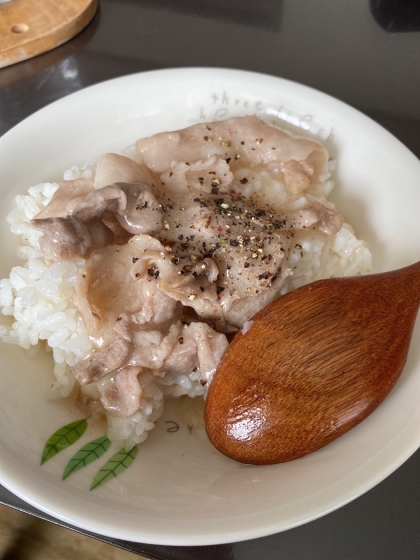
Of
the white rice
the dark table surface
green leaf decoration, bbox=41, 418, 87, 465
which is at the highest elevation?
the dark table surface

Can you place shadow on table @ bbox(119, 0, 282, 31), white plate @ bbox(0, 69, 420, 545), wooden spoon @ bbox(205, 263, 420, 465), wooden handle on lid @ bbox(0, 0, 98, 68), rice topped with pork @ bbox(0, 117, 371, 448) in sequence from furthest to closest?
shadow on table @ bbox(119, 0, 282, 31)
wooden handle on lid @ bbox(0, 0, 98, 68)
rice topped with pork @ bbox(0, 117, 371, 448)
wooden spoon @ bbox(205, 263, 420, 465)
white plate @ bbox(0, 69, 420, 545)

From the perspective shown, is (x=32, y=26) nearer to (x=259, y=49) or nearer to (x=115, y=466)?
(x=259, y=49)

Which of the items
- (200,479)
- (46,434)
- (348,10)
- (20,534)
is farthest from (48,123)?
(348,10)

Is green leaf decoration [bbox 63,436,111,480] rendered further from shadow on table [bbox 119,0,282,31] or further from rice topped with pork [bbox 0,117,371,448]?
shadow on table [bbox 119,0,282,31]

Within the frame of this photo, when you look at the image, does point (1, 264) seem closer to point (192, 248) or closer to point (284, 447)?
point (192, 248)

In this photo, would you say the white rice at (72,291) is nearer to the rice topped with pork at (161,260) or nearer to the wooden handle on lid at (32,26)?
the rice topped with pork at (161,260)

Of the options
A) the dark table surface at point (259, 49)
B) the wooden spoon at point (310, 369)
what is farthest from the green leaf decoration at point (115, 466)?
the dark table surface at point (259, 49)

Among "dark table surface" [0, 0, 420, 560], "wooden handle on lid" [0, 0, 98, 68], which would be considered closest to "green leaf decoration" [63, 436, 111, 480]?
"dark table surface" [0, 0, 420, 560]
